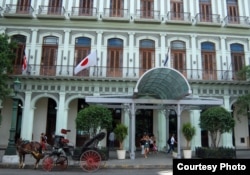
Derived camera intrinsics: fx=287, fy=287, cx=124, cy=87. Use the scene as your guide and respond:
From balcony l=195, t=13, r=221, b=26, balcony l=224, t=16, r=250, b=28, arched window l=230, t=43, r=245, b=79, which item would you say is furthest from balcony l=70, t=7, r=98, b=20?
arched window l=230, t=43, r=245, b=79

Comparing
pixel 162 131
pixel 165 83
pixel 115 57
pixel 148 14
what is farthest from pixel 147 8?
pixel 162 131

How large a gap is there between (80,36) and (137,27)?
4705 mm

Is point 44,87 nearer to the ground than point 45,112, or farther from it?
farther from it

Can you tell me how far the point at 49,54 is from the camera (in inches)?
907

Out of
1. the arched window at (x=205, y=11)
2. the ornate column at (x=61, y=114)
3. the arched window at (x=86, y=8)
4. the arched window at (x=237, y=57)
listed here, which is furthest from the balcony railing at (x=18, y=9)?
the arched window at (x=237, y=57)

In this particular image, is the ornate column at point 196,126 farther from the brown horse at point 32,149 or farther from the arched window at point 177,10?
the brown horse at point 32,149

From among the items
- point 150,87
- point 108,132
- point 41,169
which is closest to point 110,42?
point 150,87

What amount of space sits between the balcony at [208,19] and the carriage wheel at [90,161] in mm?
15496

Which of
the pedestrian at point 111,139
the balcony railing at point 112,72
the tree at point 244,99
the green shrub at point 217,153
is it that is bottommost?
the green shrub at point 217,153

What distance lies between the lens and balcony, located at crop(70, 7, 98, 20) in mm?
23128

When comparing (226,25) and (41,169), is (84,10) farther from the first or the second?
(41,169)

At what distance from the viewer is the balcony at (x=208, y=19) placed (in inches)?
926

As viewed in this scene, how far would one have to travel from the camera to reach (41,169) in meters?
13.0

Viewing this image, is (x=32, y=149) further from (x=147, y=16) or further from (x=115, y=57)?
(x=147, y=16)
